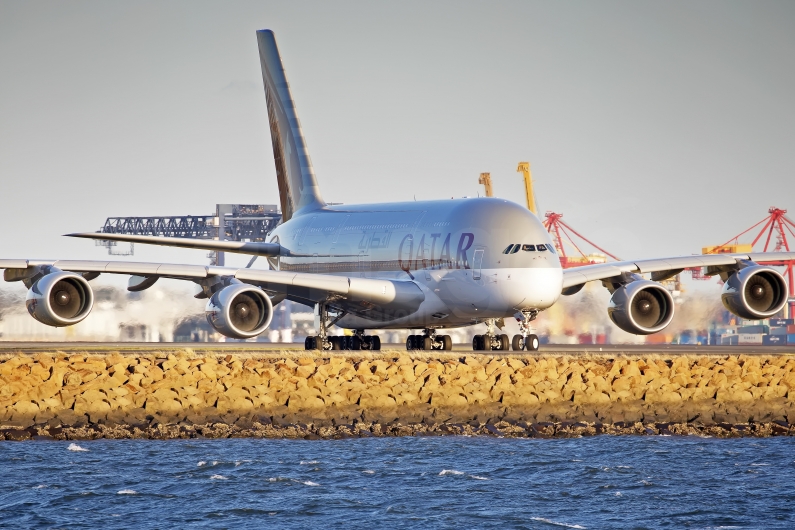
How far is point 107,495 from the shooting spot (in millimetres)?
20547

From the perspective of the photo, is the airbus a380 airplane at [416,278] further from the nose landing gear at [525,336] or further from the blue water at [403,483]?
the blue water at [403,483]

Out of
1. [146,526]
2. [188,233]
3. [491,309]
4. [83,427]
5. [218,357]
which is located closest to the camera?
[146,526]

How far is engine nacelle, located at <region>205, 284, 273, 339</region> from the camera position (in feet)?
115

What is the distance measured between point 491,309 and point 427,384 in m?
8.74

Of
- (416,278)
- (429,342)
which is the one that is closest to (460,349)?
(429,342)

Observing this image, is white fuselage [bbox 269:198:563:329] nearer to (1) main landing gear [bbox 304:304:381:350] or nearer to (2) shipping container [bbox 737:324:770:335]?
(1) main landing gear [bbox 304:304:381:350]

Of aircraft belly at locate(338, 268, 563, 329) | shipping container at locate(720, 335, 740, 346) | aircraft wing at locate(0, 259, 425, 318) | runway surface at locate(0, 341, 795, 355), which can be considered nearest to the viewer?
aircraft wing at locate(0, 259, 425, 318)

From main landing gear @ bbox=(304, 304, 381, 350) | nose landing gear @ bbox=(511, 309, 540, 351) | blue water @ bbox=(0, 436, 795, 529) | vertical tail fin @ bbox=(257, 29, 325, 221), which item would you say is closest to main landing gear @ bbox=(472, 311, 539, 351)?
nose landing gear @ bbox=(511, 309, 540, 351)

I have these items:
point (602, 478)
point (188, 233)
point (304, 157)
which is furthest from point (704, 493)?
point (188, 233)

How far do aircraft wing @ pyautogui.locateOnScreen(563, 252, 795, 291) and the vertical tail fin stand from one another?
12095mm

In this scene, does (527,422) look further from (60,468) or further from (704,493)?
(60,468)

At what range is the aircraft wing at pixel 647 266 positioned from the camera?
1554 inches

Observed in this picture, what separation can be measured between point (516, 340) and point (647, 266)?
4.60 meters

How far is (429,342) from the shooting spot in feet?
137
